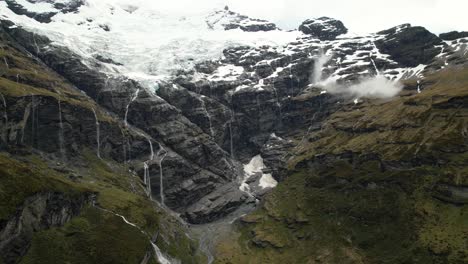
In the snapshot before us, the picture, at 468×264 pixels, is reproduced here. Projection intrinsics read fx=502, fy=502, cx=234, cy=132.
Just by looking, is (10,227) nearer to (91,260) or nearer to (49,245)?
(49,245)

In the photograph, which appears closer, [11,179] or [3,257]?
[3,257]

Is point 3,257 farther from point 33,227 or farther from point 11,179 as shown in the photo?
point 11,179

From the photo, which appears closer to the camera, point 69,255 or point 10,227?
point 10,227

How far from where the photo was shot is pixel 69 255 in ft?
641

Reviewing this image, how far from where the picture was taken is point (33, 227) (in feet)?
644

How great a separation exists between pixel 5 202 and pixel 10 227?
9.60 meters

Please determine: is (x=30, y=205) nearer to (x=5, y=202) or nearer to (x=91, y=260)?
(x=5, y=202)

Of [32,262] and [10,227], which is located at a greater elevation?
[10,227]

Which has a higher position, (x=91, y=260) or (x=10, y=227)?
(x=10, y=227)

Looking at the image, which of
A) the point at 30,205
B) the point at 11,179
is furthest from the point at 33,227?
the point at 11,179

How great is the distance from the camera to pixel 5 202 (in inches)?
7293

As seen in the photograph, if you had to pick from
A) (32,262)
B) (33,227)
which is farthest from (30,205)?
(32,262)

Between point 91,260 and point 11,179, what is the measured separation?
4496cm

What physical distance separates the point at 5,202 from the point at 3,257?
20060 mm
